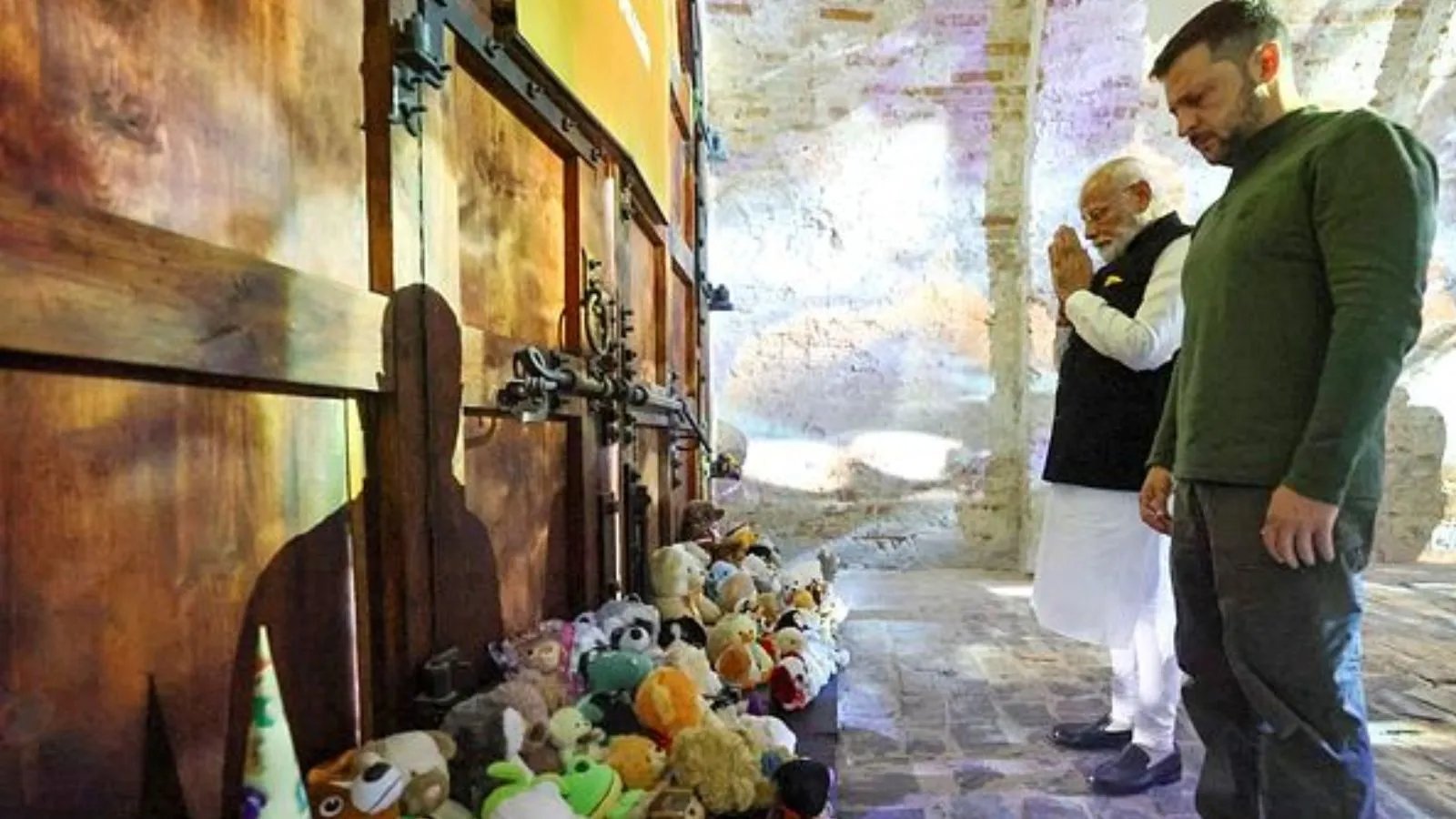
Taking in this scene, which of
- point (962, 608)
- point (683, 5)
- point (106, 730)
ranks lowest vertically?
point (962, 608)

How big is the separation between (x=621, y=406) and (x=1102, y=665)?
5.49ft

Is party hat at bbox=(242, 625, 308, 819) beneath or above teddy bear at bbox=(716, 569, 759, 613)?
above

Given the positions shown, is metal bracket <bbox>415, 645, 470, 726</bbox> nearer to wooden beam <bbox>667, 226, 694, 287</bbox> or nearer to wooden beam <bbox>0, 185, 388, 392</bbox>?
wooden beam <bbox>0, 185, 388, 392</bbox>

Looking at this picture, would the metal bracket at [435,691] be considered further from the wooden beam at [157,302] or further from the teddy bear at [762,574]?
the teddy bear at [762,574]

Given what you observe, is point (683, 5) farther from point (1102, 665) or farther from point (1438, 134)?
point (1438, 134)

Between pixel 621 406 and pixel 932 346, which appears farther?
pixel 932 346

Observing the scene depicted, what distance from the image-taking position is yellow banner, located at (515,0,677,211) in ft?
5.57

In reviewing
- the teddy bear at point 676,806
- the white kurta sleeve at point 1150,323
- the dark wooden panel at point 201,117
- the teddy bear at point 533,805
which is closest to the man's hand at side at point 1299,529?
the white kurta sleeve at point 1150,323

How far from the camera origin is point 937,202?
15.7 ft

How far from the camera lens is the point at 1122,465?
184 cm

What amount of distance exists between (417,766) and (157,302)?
60 cm

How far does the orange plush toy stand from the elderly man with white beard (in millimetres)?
854

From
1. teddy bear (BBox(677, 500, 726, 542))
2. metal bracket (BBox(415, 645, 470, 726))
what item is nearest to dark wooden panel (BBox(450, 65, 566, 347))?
metal bracket (BBox(415, 645, 470, 726))

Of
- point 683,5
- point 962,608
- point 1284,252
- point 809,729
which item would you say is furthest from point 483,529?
point 683,5
